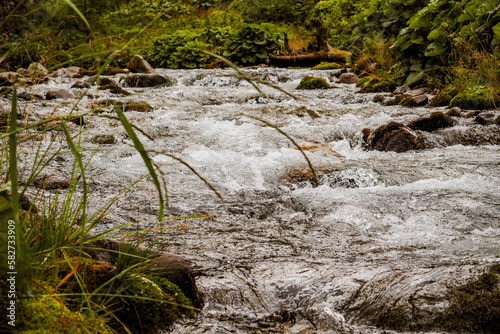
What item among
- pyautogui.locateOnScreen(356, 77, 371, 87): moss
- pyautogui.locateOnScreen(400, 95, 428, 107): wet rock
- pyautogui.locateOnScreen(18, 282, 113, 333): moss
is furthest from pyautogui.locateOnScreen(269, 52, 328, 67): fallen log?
pyautogui.locateOnScreen(18, 282, 113, 333): moss

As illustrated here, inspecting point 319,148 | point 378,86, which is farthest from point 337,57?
point 319,148

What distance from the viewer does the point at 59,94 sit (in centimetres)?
818

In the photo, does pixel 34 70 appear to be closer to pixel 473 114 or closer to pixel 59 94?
pixel 473 114

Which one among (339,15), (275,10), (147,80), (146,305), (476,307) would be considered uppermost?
(275,10)

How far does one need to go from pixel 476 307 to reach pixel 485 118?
469 centimetres

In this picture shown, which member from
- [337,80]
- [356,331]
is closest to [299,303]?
[356,331]

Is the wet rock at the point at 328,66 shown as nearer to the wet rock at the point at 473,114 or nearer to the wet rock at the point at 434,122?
the wet rock at the point at 473,114

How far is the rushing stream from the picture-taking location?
5.70 feet

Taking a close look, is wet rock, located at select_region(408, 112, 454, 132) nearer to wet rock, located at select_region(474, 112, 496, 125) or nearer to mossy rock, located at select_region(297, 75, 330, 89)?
wet rock, located at select_region(474, 112, 496, 125)

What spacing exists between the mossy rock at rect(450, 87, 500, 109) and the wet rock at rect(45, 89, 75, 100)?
6890mm

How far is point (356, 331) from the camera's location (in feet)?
5.29

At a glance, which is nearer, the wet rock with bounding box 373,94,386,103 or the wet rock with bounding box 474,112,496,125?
the wet rock with bounding box 474,112,496,125

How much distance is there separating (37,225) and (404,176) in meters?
3.34

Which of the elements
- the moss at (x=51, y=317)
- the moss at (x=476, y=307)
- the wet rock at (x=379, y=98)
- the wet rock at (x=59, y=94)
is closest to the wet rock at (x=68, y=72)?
the wet rock at (x=59, y=94)
